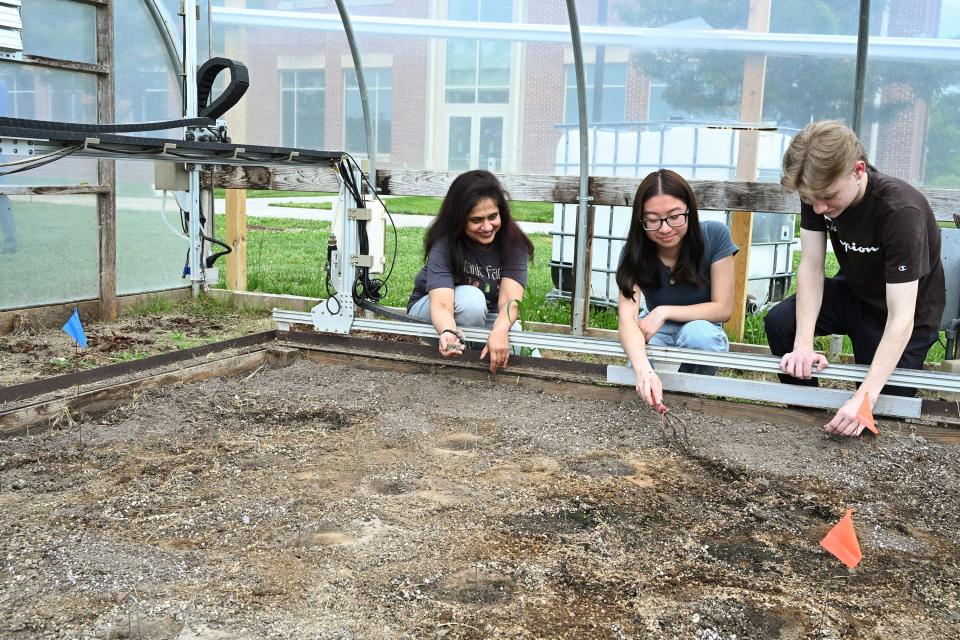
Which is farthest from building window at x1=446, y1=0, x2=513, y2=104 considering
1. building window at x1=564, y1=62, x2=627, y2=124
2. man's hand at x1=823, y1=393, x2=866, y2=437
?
man's hand at x1=823, y1=393, x2=866, y2=437

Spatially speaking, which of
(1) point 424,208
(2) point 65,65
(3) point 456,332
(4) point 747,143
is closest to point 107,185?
(2) point 65,65

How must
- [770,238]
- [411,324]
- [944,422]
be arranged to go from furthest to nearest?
[770,238] → [411,324] → [944,422]

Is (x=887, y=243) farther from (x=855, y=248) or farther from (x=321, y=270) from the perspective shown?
(x=321, y=270)

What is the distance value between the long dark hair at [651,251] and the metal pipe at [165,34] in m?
3.28

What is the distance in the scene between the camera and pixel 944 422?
270cm

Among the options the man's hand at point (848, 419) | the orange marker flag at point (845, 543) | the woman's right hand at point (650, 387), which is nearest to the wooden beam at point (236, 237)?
the woman's right hand at point (650, 387)

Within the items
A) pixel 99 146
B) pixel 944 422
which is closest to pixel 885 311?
pixel 944 422

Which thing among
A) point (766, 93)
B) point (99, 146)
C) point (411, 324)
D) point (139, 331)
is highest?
point (766, 93)

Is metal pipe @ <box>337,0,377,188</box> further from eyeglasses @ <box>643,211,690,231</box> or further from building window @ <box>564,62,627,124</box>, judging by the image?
eyeglasses @ <box>643,211,690,231</box>

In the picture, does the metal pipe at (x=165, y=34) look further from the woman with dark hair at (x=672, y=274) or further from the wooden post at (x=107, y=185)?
the woman with dark hair at (x=672, y=274)

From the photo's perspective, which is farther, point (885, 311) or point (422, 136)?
point (422, 136)

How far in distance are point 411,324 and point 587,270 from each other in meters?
1.21

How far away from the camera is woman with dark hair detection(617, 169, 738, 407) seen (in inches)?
113

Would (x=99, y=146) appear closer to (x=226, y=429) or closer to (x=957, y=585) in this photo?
(x=226, y=429)
